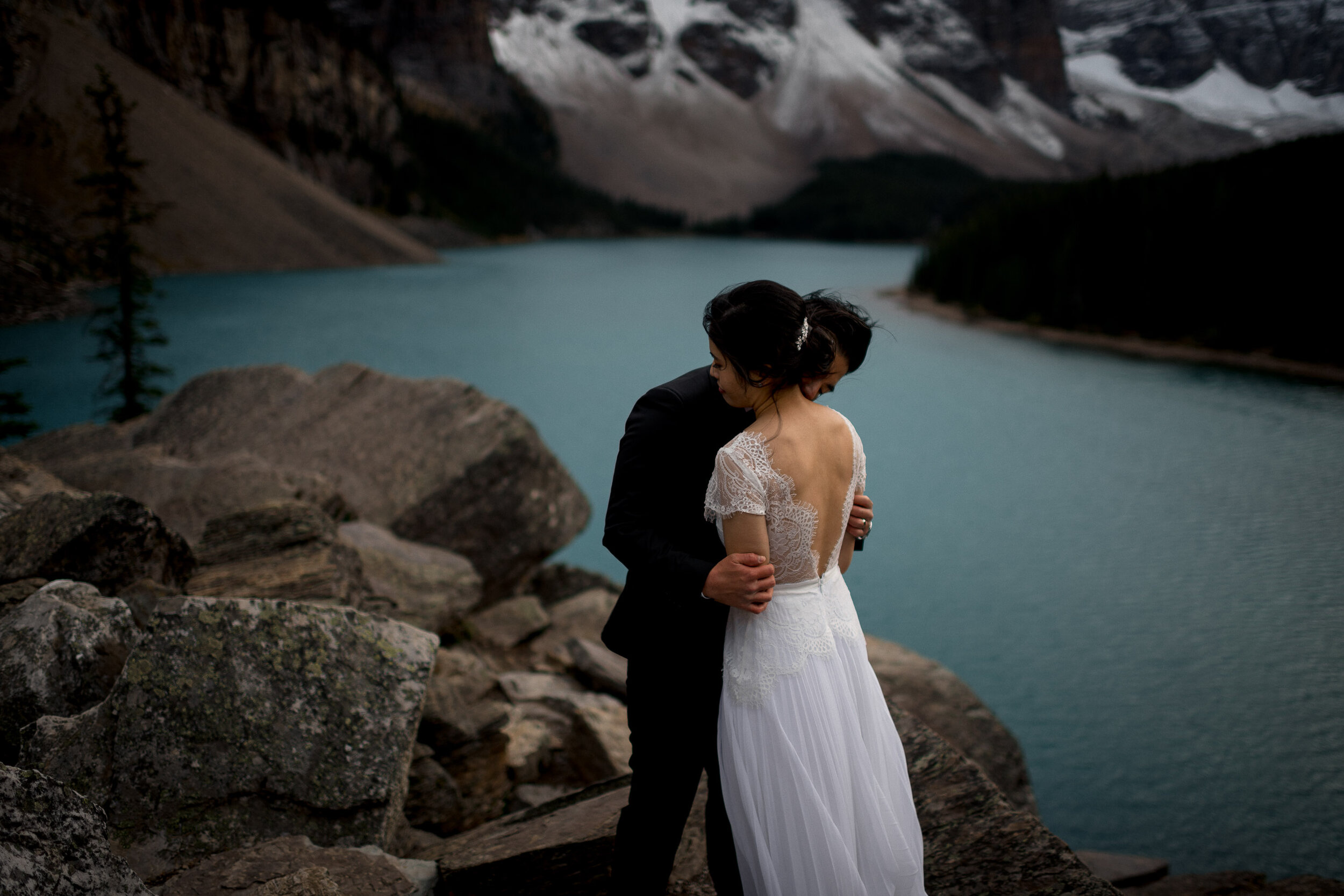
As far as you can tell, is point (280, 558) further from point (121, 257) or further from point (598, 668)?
point (121, 257)

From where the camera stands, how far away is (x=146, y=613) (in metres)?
3.49

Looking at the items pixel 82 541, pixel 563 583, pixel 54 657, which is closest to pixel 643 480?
pixel 54 657

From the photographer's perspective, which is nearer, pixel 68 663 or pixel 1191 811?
pixel 68 663

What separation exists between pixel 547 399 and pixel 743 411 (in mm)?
20063

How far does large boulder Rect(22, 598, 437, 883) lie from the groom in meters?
1.09

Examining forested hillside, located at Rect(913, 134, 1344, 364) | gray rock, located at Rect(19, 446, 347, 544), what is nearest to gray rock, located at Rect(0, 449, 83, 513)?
gray rock, located at Rect(19, 446, 347, 544)

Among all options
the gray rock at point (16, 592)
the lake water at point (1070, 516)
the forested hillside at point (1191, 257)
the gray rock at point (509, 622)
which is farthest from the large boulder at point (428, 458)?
the forested hillside at point (1191, 257)

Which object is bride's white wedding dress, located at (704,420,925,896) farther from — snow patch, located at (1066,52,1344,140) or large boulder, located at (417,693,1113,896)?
snow patch, located at (1066,52,1344,140)

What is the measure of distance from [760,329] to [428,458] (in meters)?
5.64

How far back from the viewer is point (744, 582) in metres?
2.07

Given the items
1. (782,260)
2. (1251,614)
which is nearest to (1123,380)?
(1251,614)

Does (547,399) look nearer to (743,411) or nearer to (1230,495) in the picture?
(1230,495)

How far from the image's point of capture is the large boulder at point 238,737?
2576 mm

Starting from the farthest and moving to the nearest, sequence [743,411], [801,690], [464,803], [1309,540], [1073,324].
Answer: [1073,324]
[1309,540]
[464,803]
[743,411]
[801,690]
